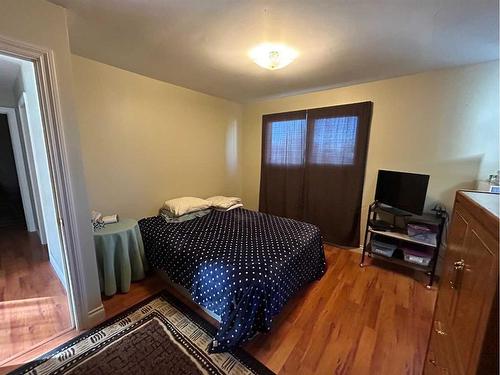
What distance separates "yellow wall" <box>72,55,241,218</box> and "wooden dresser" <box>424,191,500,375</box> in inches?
113

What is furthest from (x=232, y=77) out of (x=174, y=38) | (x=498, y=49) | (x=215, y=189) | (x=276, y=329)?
(x=276, y=329)

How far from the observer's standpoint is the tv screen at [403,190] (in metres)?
2.23

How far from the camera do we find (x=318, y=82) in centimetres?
269

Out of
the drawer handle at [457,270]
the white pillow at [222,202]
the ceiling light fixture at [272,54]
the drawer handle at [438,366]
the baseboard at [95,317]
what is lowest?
the baseboard at [95,317]

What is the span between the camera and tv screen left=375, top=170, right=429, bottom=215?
2229 millimetres

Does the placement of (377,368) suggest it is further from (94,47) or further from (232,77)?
(94,47)

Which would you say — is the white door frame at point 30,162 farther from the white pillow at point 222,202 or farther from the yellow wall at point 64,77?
the white pillow at point 222,202

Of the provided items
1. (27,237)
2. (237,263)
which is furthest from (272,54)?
(27,237)

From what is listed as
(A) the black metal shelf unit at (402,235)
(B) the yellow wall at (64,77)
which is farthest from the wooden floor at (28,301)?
(A) the black metal shelf unit at (402,235)

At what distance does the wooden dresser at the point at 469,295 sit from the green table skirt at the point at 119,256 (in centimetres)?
231

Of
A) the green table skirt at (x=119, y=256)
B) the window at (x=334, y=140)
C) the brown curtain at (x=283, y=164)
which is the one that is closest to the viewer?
the green table skirt at (x=119, y=256)

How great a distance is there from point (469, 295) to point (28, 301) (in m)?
3.11

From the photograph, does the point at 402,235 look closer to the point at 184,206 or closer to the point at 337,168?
the point at 337,168

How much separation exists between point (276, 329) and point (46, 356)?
1.62 meters
